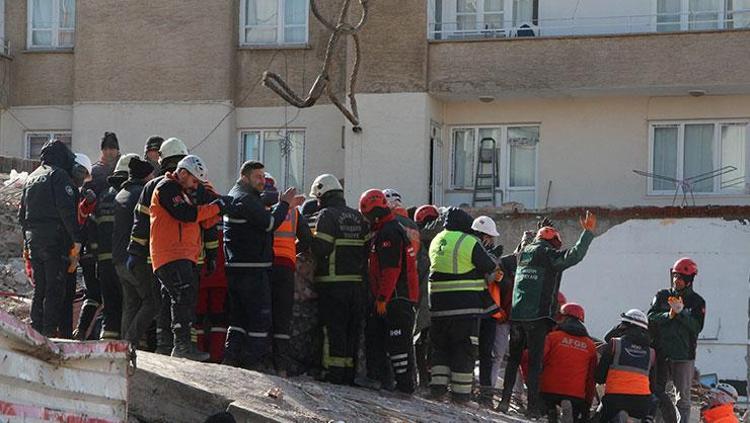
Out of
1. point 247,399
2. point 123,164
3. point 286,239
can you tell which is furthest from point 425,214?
point 247,399

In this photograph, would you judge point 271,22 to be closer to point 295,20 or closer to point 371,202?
point 295,20

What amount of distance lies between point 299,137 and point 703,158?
741cm

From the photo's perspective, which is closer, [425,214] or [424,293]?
[424,293]

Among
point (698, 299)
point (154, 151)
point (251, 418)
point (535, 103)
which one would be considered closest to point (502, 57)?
point (535, 103)

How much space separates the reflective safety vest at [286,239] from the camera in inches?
490

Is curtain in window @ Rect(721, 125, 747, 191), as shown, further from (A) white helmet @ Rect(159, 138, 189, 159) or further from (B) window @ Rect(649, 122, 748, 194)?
(A) white helmet @ Rect(159, 138, 189, 159)

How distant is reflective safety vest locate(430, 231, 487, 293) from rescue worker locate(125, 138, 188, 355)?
9.26 feet

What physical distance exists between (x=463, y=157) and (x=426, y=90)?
66.5 inches

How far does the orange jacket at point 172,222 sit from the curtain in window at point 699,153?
14811mm

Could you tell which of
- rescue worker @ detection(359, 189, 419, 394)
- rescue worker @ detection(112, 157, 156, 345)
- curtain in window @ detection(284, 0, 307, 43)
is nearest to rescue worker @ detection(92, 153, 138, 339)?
rescue worker @ detection(112, 157, 156, 345)

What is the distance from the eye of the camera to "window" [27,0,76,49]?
27062 millimetres

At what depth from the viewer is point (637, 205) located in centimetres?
2408

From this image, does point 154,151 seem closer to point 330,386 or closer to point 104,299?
point 104,299

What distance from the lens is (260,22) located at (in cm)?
2619
